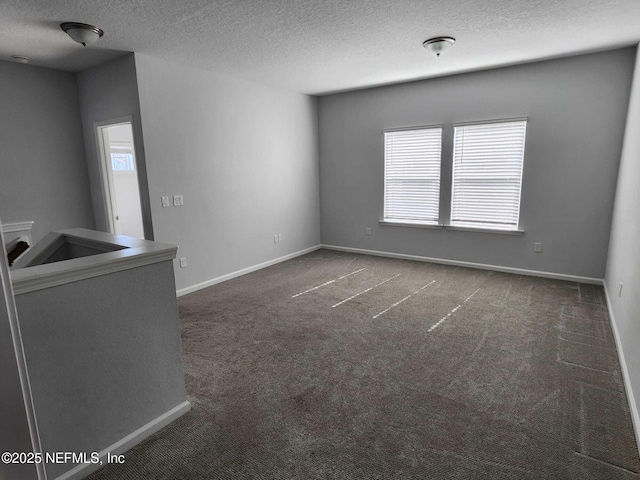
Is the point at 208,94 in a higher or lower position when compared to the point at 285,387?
higher

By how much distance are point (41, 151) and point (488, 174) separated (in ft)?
18.5

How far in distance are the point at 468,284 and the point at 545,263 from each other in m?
1.11

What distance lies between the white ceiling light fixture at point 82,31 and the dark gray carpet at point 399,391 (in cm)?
267

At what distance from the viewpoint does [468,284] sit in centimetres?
448

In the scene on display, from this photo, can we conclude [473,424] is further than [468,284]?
No

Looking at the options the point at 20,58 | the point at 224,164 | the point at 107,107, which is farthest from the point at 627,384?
the point at 20,58

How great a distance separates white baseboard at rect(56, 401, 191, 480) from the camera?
175 cm

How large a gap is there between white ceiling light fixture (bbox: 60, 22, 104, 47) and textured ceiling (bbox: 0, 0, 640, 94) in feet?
0.24

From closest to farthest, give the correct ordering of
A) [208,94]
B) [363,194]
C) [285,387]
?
[285,387], [208,94], [363,194]

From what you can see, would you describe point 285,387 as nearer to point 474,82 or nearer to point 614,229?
point 614,229

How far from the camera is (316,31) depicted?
125 inches

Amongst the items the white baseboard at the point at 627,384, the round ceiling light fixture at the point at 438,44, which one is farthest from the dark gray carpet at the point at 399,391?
the round ceiling light fixture at the point at 438,44

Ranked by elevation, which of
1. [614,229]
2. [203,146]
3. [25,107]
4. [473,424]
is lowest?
[473,424]

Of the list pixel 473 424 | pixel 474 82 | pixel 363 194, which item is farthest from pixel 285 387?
pixel 474 82
